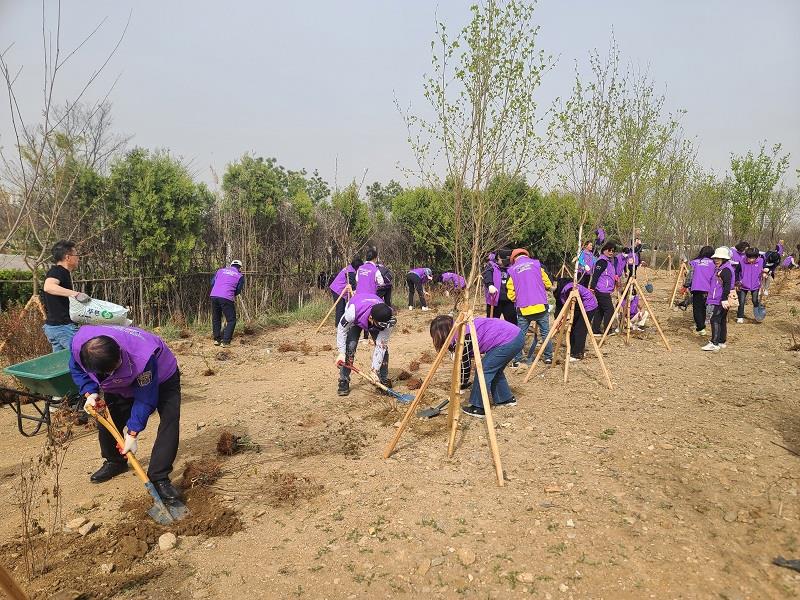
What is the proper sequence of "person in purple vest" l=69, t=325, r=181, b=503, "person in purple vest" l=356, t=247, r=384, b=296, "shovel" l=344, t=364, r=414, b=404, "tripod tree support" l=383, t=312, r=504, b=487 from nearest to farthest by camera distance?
"person in purple vest" l=69, t=325, r=181, b=503
"tripod tree support" l=383, t=312, r=504, b=487
"shovel" l=344, t=364, r=414, b=404
"person in purple vest" l=356, t=247, r=384, b=296

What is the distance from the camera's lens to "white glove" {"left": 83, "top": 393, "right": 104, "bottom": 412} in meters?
3.43

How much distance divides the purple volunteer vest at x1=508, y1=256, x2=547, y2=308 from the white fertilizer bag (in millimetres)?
4735

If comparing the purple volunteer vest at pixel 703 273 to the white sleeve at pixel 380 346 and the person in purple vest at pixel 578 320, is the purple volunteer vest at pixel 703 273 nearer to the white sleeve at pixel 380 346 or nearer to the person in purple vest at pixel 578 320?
the person in purple vest at pixel 578 320

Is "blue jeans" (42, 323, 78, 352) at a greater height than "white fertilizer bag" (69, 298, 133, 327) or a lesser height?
lesser

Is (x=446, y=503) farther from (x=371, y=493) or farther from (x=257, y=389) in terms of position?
(x=257, y=389)

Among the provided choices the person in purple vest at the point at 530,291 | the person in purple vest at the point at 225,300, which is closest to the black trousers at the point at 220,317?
the person in purple vest at the point at 225,300

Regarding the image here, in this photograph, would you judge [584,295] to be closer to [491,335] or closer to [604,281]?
[604,281]

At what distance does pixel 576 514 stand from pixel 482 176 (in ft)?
12.6

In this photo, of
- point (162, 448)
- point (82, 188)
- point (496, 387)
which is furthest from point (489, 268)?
point (82, 188)

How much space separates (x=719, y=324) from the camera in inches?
325

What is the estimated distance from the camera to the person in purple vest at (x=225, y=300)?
31.5 ft

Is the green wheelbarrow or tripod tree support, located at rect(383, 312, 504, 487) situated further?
the green wheelbarrow

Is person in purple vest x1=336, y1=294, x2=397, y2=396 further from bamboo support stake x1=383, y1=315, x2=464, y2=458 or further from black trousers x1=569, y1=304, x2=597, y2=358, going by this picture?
black trousers x1=569, y1=304, x2=597, y2=358

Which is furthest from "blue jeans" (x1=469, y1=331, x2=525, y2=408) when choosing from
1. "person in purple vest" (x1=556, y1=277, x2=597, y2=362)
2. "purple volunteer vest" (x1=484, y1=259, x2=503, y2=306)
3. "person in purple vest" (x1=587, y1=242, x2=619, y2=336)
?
"person in purple vest" (x1=587, y1=242, x2=619, y2=336)
